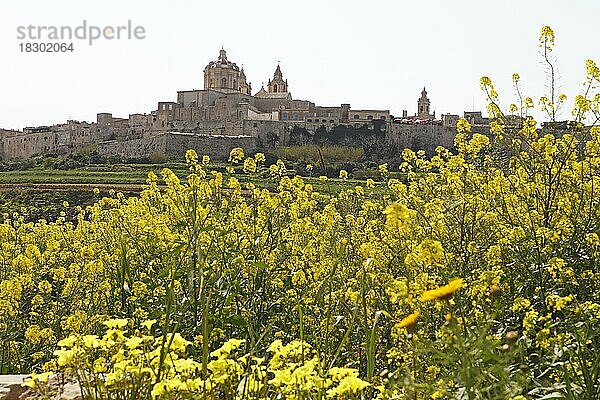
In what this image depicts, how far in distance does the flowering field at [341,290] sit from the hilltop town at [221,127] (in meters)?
50.7

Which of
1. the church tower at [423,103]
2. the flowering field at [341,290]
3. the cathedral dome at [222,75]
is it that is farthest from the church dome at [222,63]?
the flowering field at [341,290]

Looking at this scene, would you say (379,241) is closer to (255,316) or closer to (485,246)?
(485,246)

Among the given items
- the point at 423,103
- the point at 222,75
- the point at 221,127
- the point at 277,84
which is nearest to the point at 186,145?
the point at 221,127

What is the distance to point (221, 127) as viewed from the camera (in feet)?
224

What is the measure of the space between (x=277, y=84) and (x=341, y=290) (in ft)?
276

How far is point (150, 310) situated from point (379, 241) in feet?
5.58

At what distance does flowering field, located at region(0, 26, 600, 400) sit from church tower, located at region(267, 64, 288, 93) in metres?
80.1

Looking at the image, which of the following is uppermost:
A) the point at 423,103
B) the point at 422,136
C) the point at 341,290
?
the point at 423,103

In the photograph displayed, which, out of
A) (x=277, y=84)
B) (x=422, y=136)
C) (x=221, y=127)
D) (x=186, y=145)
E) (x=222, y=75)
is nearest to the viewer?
(x=186, y=145)

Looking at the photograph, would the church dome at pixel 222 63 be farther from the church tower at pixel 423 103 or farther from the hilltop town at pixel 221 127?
the church tower at pixel 423 103

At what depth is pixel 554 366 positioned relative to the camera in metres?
2.85

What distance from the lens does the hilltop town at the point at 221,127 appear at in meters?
62.5

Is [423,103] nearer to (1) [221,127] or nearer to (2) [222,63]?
(2) [222,63]

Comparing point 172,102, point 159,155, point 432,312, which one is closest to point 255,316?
point 432,312
